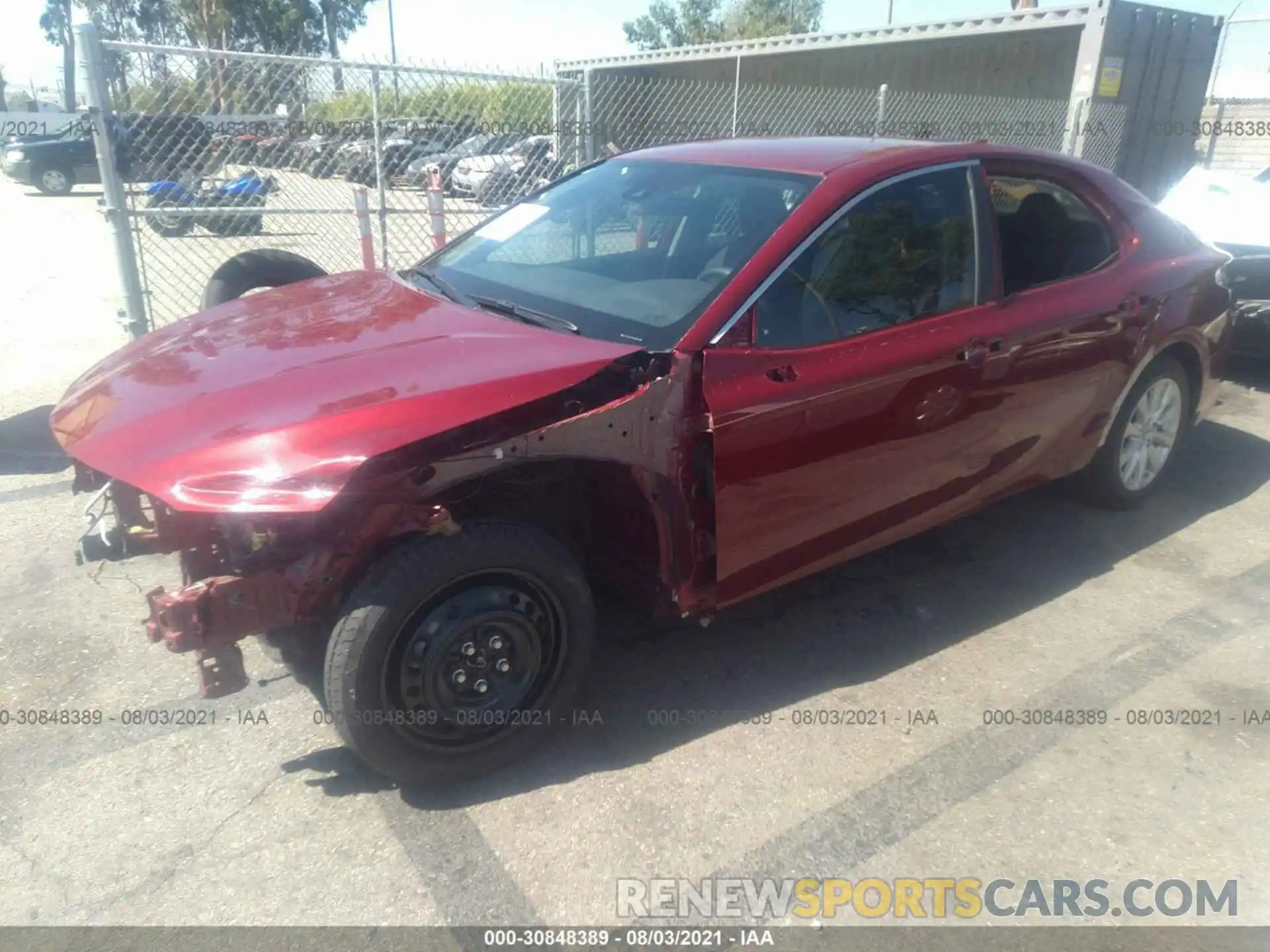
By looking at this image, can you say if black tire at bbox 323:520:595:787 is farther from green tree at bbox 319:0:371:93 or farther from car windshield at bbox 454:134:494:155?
green tree at bbox 319:0:371:93

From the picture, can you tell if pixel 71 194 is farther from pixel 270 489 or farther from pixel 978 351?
pixel 978 351

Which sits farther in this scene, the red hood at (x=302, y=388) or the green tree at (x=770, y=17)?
the green tree at (x=770, y=17)

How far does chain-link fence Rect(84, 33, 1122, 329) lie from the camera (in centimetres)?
608

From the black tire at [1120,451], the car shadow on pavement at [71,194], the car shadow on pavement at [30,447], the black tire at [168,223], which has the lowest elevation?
the car shadow on pavement at [71,194]

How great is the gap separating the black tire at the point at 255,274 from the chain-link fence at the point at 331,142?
1.30 meters

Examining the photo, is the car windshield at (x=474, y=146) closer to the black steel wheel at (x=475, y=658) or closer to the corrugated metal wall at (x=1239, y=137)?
the black steel wheel at (x=475, y=658)

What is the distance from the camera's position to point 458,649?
261 centimetres

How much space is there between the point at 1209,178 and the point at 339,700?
8.19 metres

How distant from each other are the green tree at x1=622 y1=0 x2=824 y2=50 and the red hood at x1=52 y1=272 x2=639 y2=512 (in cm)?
5815

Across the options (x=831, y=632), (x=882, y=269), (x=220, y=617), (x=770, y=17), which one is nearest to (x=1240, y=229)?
(x=882, y=269)

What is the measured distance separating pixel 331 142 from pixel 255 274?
12.8 feet

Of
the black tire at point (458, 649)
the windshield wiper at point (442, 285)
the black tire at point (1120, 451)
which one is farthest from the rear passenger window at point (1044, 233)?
the black tire at point (458, 649)

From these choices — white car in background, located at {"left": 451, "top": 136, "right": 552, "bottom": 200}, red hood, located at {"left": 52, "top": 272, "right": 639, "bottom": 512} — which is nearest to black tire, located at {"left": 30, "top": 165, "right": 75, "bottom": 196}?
white car in background, located at {"left": 451, "top": 136, "right": 552, "bottom": 200}

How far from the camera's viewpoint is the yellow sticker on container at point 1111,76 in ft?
33.8
